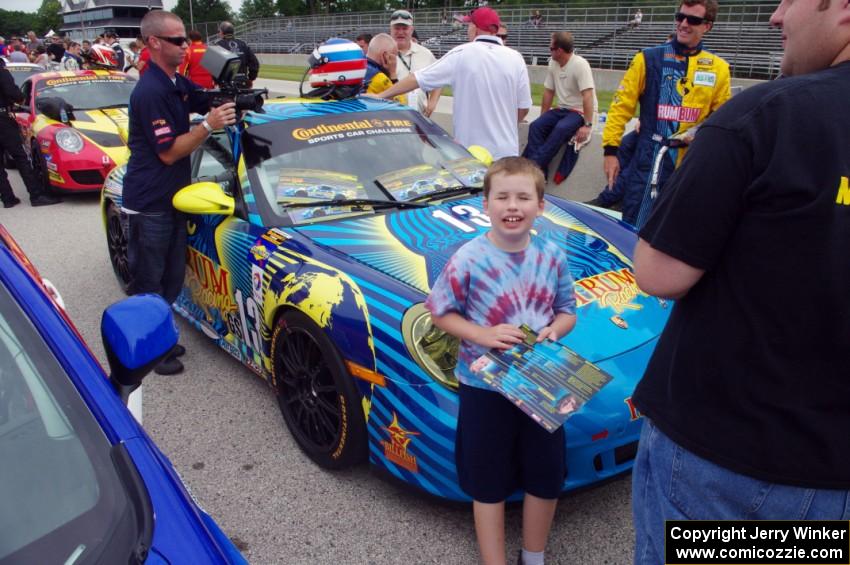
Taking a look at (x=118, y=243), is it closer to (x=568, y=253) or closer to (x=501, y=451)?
(x=568, y=253)

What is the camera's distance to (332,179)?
3367mm

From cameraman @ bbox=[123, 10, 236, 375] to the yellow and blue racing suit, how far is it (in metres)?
2.56

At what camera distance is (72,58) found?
1512 cm

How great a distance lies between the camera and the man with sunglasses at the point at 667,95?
410cm

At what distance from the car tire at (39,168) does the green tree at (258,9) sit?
85.5 metres

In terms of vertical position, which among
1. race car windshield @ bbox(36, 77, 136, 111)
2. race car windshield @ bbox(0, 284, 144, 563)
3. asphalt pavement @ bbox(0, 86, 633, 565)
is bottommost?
asphalt pavement @ bbox(0, 86, 633, 565)

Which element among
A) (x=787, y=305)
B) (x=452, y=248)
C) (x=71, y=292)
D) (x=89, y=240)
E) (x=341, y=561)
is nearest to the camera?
(x=787, y=305)

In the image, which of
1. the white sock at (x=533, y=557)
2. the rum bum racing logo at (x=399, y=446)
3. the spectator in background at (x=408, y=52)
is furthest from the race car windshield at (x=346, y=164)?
the spectator in background at (x=408, y=52)

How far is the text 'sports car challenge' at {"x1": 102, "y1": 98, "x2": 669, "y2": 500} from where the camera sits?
7.78 ft

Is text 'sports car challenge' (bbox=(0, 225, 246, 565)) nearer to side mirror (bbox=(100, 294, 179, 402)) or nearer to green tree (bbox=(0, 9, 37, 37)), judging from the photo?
side mirror (bbox=(100, 294, 179, 402))

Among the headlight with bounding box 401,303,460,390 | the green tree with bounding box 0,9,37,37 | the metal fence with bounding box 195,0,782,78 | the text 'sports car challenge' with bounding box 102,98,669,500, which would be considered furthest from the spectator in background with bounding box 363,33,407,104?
the green tree with bounding box 0,9,37,37

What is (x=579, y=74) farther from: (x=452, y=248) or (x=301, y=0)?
(x=301, y=0)

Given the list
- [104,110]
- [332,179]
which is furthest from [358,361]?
[104,110]

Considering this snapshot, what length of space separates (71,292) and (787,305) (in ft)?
17.2
